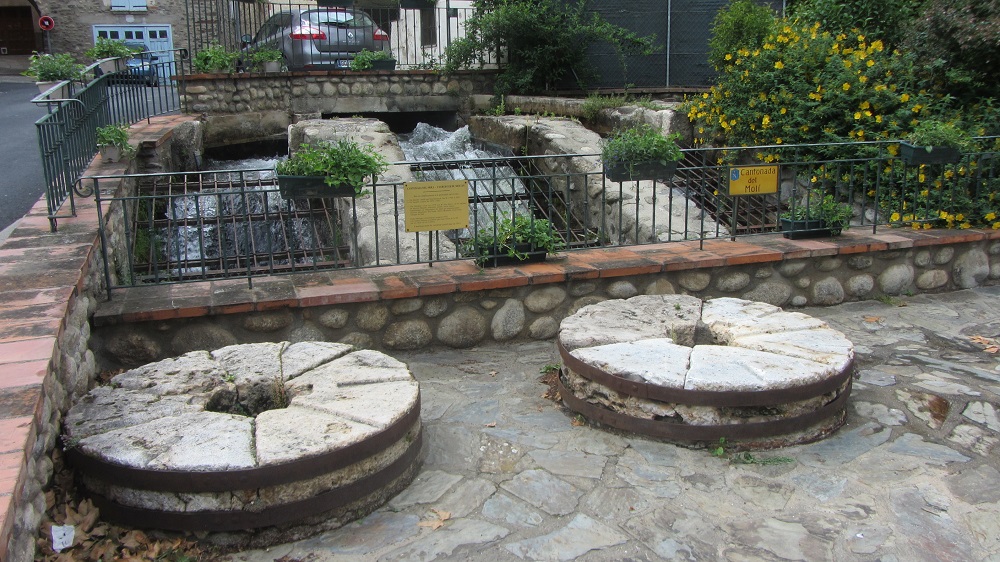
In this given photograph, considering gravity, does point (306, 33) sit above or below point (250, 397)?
above

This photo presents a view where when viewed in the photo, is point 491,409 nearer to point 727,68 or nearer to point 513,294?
point 513,294

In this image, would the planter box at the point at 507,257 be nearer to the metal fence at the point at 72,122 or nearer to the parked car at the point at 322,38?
the metal fence at the point at 72,122

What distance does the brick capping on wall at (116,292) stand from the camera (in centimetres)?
249

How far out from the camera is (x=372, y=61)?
11.1m

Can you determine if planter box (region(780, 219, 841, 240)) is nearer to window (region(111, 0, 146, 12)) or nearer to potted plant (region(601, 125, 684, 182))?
potted plant (region(601, 125, 684, 182))

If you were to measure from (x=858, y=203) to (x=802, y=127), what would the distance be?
87 cm

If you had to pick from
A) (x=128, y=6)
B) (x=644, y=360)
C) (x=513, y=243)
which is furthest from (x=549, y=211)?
(x=128, y=6)

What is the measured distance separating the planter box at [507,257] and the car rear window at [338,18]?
7.78 metres

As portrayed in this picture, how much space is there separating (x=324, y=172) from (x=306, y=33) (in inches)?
301

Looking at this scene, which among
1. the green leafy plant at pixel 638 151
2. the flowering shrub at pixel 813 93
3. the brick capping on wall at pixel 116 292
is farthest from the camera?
the flowering shrub at pixel 813 93

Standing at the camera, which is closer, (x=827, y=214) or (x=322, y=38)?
(x=827, y=214)

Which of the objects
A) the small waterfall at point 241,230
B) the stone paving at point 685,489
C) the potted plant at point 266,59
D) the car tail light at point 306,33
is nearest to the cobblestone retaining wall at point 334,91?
the potted plant at point 266,59

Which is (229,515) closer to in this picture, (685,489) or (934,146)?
(685,489)

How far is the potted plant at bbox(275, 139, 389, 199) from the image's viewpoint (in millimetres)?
4574
